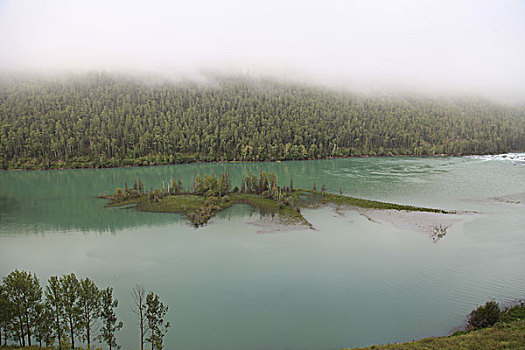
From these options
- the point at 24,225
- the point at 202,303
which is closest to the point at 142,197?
the point at 24,225

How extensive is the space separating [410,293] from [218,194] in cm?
4362

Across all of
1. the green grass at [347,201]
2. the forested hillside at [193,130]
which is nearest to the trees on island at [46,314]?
the green grass at [347,201]

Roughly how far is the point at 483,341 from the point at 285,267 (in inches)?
704

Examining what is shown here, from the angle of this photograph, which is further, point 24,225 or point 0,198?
point 0,198

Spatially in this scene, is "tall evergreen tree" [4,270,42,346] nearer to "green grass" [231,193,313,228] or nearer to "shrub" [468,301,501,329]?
"shrub" [468,301,501,329]

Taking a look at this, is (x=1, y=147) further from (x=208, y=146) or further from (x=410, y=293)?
(x=410, y=293)

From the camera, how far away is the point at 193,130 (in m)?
160

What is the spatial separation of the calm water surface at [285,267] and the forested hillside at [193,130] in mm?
83925

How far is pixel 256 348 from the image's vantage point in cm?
2098

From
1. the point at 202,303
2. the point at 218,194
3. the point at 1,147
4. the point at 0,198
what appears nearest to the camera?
the point at 202,303

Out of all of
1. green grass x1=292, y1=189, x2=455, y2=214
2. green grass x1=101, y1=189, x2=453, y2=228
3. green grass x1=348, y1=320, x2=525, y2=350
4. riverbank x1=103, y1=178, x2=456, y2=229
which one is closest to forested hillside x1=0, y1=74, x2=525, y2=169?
riverbank x1=103, y1=178, x2=456, y2=229

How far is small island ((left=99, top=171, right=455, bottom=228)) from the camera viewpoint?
53.5m

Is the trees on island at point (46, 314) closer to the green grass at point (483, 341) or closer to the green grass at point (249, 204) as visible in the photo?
the green grass at point (483, 341)

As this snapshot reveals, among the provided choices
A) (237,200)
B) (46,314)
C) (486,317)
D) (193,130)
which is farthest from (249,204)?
(193,130)
